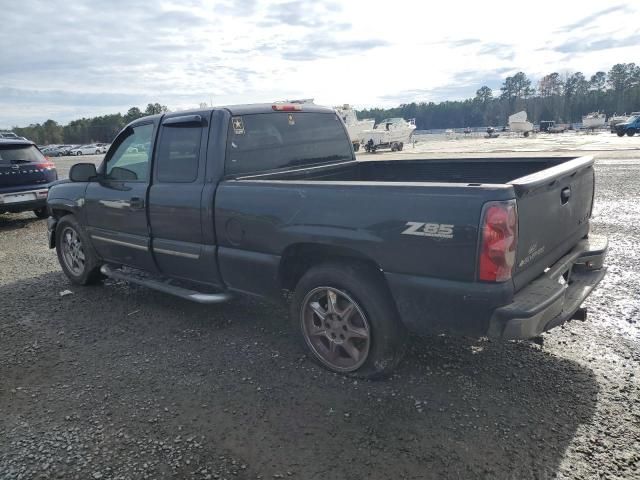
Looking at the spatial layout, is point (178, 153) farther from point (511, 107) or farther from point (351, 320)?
point (511, 107)

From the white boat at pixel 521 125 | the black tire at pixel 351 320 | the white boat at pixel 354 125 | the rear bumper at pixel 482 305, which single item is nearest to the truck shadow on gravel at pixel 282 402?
the black tire at pixel 351 320

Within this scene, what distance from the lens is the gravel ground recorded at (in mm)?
2654

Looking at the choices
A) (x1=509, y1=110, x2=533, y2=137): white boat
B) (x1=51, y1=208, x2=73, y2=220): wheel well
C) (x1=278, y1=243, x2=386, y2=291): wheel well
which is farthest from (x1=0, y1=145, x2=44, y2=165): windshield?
(x1=509, y1=110, x2=533, y2=137): white boat

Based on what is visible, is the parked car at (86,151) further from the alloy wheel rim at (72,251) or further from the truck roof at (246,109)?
the truck roof at (246,109)

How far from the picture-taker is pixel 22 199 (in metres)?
10.2

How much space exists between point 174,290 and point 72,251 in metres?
2.34

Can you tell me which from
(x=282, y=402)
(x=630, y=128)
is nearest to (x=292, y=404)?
(x=282, y=402)

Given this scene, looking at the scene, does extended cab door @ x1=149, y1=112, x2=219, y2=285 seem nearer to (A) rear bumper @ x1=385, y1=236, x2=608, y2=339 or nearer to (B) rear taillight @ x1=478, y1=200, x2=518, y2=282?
(A) rear bumper @ x1=385, y1=236, x2=608, y2=339

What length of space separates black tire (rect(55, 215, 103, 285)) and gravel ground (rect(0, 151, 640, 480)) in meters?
1.08

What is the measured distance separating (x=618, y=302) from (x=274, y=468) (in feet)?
11.8

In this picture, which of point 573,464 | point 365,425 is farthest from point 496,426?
point 365,425

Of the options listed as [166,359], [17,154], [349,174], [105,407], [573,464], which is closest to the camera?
[573,464]

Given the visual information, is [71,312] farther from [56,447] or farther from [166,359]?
[56,447]

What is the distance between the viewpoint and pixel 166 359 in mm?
3969
